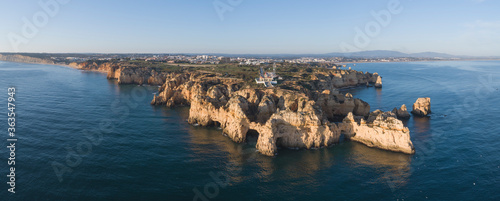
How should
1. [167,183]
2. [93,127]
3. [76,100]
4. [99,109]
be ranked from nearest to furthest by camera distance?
[167,183] < [93,127] < [99,109] < [76,100]

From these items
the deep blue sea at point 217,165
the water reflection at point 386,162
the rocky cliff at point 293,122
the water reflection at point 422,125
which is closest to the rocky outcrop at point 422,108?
the water reflection at point 422,125

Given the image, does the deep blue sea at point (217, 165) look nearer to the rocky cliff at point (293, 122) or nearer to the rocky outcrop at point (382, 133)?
the rocky outcrop at point (382, 133)

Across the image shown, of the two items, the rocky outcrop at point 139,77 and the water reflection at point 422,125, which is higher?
the rocky outcrop at point 139,77

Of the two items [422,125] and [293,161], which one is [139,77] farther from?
[422,125]

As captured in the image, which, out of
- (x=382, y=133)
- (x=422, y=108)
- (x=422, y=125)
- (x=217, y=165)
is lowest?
(x=217, y=165)

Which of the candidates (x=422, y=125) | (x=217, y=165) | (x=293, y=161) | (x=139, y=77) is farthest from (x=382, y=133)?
(x=139, y=77)

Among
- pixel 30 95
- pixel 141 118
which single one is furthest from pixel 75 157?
pixel 30 95

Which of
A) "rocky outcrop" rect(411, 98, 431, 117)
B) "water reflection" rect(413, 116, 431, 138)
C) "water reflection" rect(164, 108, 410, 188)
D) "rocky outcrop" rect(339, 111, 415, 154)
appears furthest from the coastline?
"rocky outcrop" rect(411, 98, 431, 117)

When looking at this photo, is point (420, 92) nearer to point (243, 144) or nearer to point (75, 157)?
point (243, 144)
